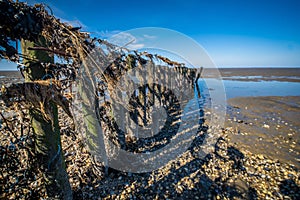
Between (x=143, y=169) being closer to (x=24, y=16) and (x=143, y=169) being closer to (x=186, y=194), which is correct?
(x=186, y=194)

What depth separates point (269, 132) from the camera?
7.49 meters

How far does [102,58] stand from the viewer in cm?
298

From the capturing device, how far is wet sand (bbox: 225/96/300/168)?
578 centimetres

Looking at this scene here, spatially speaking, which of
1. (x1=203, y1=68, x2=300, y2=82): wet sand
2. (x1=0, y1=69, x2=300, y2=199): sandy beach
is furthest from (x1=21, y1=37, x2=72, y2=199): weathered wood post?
(x1=203, y1=68, x2=300, y2=82): wet sand

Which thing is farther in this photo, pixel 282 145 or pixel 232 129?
pixel 232 129

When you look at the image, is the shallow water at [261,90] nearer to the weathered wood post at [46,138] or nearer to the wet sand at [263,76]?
the wet sand at [263,76]

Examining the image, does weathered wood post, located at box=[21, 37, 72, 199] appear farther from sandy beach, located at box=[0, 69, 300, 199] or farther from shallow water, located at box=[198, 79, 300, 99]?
shallow water, located at box=[198, 79, 300, 99]

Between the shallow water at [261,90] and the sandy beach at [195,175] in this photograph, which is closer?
the sandy beach at [195,175]

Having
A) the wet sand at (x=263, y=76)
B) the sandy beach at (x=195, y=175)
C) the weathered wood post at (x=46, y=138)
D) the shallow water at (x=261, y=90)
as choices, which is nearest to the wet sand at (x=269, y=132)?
the sandy beach at (x=195, y=175)

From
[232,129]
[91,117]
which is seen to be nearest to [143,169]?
[91,117]

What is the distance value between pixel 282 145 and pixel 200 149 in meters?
3.61

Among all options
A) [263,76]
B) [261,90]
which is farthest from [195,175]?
[263,76]

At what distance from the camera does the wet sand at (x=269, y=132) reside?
5.78 m

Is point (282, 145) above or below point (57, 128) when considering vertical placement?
below
